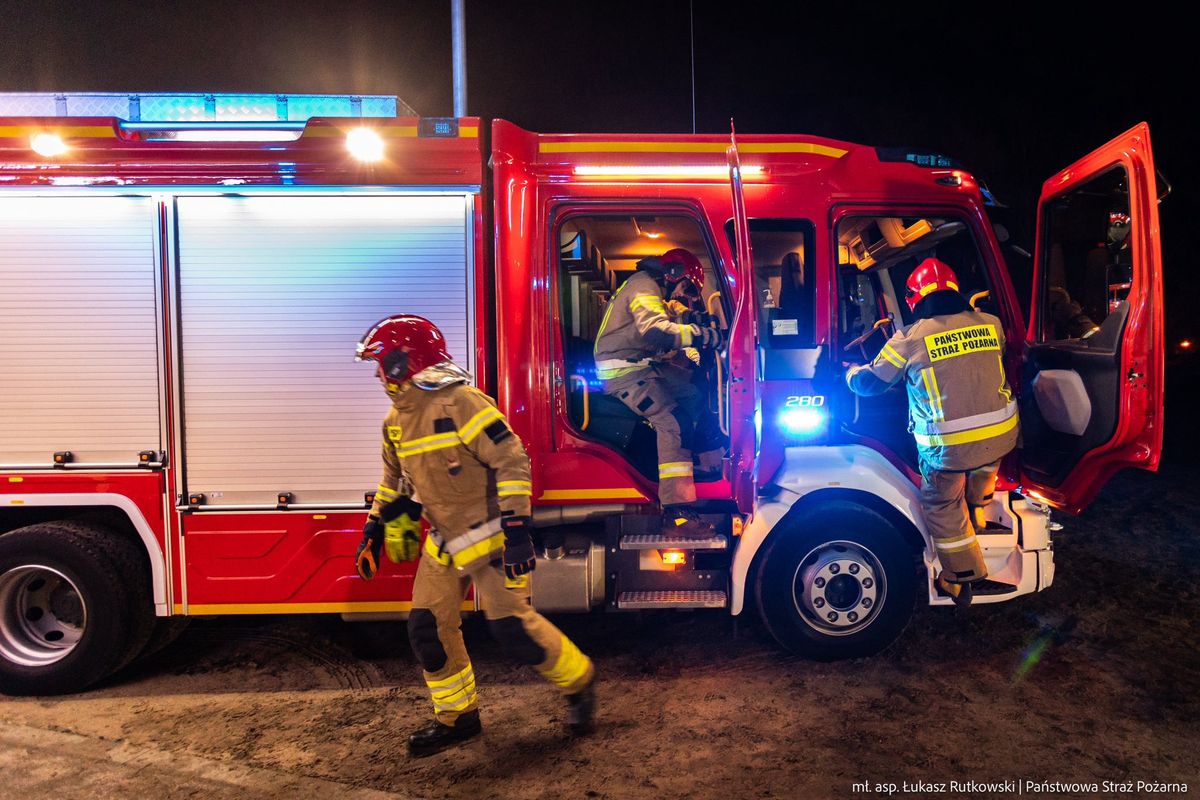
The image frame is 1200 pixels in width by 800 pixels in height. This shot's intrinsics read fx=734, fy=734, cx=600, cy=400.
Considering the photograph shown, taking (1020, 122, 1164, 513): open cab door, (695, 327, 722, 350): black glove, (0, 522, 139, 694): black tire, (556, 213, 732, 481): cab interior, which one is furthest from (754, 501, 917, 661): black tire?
(0, 522, 139, 694): black tire

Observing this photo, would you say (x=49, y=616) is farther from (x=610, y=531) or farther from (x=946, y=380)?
(x=946, y=380)

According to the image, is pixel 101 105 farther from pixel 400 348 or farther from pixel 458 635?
pixel 458 635

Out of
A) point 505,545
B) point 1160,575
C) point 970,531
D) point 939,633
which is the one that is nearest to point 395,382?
point 505,545

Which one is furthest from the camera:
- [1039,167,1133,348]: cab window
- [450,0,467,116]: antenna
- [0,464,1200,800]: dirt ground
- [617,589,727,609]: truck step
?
[450,0,467,116]: antenna

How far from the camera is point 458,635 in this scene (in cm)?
328

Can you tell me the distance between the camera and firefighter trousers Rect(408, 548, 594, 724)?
10.4 feet

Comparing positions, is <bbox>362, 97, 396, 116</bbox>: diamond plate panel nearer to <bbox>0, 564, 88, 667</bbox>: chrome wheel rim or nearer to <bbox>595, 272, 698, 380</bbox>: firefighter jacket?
<bbox>595, 272, 698, 380</bbox>: firefighter jacket

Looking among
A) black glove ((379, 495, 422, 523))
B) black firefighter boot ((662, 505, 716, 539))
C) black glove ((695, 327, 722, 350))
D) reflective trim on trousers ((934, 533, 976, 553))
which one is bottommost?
reflective trim on trousers ((934, 533, 976, 553))

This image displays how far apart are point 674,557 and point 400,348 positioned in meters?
1.78

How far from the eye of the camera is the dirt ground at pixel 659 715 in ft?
9.86

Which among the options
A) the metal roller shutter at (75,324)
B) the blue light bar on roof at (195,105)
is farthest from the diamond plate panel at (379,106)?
the metal roller shutter at (75,324)

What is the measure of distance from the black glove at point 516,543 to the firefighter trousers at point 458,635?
0.12 m

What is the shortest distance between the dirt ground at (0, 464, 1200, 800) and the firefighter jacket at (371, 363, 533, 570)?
3.13 ft

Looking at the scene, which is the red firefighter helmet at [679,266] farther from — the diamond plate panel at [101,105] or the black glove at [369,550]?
the diamond plate panel at [101,105]
